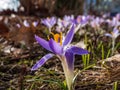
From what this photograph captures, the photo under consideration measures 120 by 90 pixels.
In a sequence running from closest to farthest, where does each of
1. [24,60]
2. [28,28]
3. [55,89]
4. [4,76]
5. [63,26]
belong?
1. [55,89]
2. [4,76]
3. [24,60]
4. [28,28]
5. [63,26]

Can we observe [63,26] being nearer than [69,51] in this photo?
No

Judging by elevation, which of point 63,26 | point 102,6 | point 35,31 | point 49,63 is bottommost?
point 49,63

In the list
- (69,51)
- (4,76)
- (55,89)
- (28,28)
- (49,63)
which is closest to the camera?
(69,51)

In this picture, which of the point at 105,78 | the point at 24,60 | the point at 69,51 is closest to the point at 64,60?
the point at 69,51

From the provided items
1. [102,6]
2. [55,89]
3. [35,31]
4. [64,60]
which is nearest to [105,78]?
[55,89]

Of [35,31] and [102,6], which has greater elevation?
[102,6]

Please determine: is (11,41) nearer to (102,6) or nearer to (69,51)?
(69,51)

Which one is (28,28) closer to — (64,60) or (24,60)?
(24,60)
